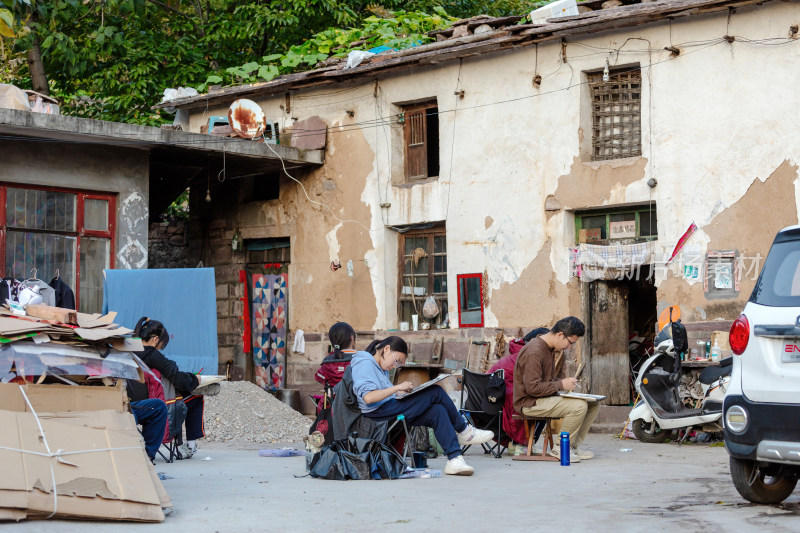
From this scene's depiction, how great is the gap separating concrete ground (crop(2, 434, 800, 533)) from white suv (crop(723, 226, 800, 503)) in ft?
0.71

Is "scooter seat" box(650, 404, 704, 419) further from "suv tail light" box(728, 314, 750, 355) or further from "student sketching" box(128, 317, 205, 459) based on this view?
"suv tail light" box(728, 314, 750, 355)

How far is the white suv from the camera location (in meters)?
6.06

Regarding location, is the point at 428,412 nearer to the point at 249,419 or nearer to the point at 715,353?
the point at 715,353

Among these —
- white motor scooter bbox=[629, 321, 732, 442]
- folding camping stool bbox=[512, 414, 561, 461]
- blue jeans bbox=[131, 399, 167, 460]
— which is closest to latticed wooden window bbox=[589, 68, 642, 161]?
white motor scooter bbox=[629, 321, 732, 442]

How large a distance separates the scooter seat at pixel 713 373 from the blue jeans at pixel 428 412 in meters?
4.44

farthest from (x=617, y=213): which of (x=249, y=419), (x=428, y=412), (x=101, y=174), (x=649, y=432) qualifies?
(x=101, y=174)

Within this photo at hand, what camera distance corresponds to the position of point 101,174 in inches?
633

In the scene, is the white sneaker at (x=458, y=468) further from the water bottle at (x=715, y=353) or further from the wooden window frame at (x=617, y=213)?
the wooden window frame at (x=617, y=213)

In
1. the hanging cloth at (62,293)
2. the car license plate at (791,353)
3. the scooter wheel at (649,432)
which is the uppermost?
the hanging cloth at (62,293)

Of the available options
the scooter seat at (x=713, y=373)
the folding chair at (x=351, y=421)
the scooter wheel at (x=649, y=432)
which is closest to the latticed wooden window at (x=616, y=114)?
the scooter seat at (x=713, y=373)

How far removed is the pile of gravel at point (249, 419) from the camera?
13719mm

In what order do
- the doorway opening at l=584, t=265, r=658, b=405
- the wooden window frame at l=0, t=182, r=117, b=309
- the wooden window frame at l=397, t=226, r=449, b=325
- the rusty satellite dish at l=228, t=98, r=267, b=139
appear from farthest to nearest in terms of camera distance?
the rusty satellite dish at l=228, t=98, r=267, b=139 → the wooden window frame at l=397, t=226, r=449, b=325 → the doorway opening at l=584, t=265, r=658, b=405 → the wooden window frame at l=0, t=182, r=117, b=309

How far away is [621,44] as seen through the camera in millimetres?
14680

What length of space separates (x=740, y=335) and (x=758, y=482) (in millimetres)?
935
